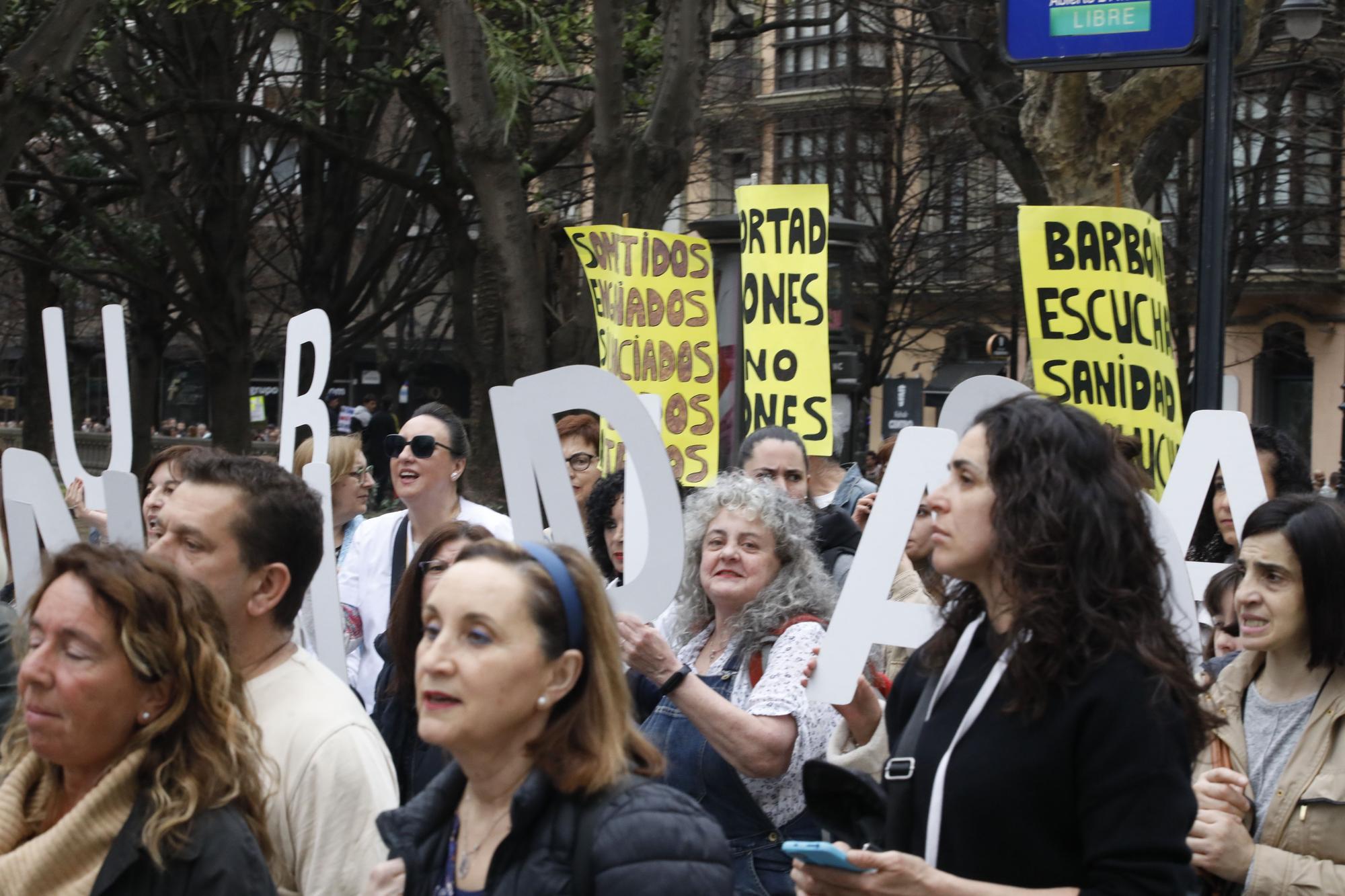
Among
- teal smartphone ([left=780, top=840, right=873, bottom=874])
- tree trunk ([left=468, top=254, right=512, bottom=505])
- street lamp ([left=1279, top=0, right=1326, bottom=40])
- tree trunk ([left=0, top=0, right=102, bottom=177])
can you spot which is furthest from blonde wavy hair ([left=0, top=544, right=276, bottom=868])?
street lamp ([left=1279, top=0, right=1326, bottom=40])

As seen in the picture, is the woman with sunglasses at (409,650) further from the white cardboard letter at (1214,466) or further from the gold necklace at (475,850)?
the white cardboard letter at (1214,466)

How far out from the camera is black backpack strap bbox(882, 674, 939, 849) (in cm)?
250

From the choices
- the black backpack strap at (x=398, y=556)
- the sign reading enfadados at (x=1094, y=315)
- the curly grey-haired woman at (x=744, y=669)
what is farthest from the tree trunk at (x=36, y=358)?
the curly grey-haired woman at (x=744, y=669)

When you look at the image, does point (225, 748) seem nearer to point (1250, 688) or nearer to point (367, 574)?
point (1250, 688)

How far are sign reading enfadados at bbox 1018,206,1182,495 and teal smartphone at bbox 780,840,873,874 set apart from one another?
3.33m

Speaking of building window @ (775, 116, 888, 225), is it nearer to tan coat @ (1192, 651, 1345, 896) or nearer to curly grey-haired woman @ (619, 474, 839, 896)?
curly grey-haired woman @ (619, 474, 839, 896)

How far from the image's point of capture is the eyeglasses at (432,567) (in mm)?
3789

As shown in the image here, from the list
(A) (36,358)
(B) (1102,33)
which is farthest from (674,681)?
(A) (36,358)

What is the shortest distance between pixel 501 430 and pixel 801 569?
885 millimetres

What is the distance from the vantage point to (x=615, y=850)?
2229 mm

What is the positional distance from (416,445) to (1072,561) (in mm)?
3308

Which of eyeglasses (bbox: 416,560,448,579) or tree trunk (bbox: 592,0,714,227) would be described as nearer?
eyeglasses (bbox: 416,560,448,579)

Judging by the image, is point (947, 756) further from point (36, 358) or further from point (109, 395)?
point (36, 358)

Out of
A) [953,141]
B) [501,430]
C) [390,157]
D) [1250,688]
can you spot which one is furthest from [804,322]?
[953,141]
